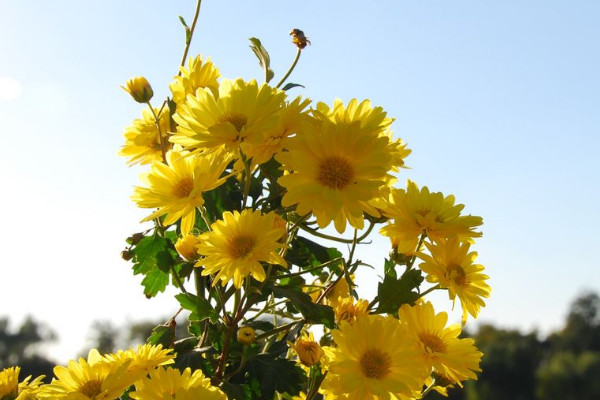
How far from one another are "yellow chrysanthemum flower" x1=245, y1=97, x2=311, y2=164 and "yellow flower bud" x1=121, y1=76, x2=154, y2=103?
48 cm

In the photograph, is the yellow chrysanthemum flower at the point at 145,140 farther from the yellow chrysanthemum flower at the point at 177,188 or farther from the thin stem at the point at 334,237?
the thin stem at the point at 334,237

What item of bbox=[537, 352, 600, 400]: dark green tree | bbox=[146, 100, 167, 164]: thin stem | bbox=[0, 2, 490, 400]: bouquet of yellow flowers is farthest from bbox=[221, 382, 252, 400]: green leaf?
bbox=[537, 352, 600, 400]: dark green tree

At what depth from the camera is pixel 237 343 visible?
1.30 metres

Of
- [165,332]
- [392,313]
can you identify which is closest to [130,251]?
[165,332]

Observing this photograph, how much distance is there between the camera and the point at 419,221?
1.17 metres

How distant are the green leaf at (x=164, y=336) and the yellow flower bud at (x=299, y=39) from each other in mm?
669

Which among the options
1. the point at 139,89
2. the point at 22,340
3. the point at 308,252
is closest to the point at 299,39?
the point at 139,89

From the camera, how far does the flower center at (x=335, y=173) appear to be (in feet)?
3.53

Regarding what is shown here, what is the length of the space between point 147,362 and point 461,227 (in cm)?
58

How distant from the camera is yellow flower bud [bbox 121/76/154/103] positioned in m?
1.51

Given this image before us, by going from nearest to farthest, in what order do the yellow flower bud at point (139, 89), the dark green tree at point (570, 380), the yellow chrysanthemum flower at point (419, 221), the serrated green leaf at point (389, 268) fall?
1. the yellow chrysanthemum flower at point (419, 221)
2. the serrated green leaf at point (389, 268)
3. the yellow flower bud at point (139, 89)
4. the dark green tree at point (570, 380)

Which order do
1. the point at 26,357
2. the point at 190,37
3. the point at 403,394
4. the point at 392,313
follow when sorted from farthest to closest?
the point at 26,357 < the point at 190,37 < the point at 392,313 < the point at 403,394

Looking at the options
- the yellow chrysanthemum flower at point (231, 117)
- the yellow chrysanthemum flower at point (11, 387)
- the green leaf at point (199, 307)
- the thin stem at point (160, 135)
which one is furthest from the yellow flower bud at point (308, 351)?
the yellow chrysanthemum flower at point (11, 387)

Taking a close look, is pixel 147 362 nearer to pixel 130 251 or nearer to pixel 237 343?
pixel 237 343
